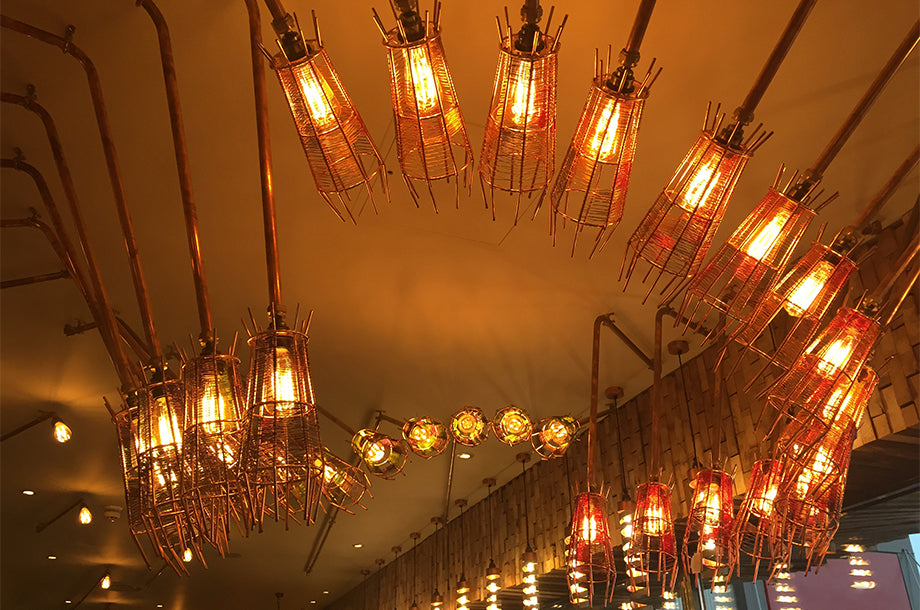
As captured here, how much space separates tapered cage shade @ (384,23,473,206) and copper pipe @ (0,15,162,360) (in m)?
1.10

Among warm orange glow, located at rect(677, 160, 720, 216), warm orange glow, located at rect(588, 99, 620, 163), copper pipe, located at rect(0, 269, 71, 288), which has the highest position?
copper pipe, located at rect(0, 269, 71, 288)

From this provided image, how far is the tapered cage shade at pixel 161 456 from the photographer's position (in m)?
2.11

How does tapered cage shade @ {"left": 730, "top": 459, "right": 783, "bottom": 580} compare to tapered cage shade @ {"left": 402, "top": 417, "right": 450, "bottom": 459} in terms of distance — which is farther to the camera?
tapered cage shade @ {"left": 402, "top": 417, "right": 450, "bottom": 459}

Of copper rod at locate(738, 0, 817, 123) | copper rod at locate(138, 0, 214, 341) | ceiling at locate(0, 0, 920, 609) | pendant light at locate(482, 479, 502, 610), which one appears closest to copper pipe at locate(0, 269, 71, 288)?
ceiling at locate(0, 0, 920, 609)

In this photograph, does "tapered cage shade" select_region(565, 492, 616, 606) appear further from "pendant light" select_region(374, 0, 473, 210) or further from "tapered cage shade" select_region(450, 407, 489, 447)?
"pendant light" select_region(374, 0, 473, 210)

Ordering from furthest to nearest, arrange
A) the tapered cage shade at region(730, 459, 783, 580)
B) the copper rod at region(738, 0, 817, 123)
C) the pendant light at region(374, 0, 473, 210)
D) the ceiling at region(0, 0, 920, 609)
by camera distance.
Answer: the ceiling at region(0, 0, 920, 609), the tapered cage shade at region(730, 459, 783, 580), the copper rod at region(738, 0, 817, 123), the pendant light at region(374, 0, 473, 210)

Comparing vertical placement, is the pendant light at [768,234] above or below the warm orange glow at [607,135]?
below

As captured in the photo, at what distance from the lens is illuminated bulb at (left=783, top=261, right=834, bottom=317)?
6.70ft

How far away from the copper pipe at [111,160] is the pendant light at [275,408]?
46 cm

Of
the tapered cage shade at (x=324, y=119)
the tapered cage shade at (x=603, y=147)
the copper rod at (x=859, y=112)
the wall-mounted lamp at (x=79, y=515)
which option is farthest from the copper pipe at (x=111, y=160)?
the wall-mounted lamp at (x=79, y=515)

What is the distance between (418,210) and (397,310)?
1048 mm

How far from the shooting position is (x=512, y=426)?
4129 millimetres

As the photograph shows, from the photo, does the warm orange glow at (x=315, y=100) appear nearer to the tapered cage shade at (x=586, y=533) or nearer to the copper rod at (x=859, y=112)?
the copper rod at (x=859, y=112)

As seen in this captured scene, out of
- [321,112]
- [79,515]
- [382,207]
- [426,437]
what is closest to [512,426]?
[426,437]
